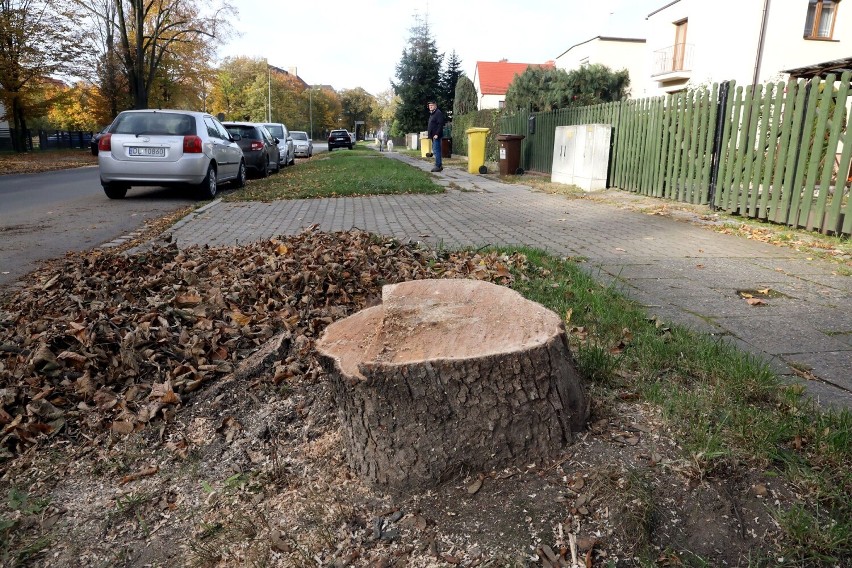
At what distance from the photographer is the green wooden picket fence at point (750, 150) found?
24.5 ft

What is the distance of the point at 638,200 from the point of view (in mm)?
11672

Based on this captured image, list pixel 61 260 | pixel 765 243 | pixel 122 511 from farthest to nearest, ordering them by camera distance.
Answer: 1. pixel 765 243
2. pixel 61 260
3. pixel 122 511

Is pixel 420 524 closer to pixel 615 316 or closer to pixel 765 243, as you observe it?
pixel 615 316

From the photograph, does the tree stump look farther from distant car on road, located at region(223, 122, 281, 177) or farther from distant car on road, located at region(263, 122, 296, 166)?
distant car on road, located at region(263, 122, 296, 166)

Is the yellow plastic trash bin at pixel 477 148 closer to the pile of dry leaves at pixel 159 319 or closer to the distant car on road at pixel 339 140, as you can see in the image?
the pile of dry leaves at pixel 159 319

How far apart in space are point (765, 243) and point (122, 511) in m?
7.45

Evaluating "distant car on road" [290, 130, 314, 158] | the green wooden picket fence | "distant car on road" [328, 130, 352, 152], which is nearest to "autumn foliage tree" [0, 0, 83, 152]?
"distant car on road" [290, 130, 314, 158]

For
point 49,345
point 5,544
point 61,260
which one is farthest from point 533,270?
point 61,260

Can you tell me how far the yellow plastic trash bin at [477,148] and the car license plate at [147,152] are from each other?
34.9ft

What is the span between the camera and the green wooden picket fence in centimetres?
748

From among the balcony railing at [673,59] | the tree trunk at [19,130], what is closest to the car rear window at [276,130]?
the tree trunk at [19,130]

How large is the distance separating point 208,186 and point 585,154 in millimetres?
8404

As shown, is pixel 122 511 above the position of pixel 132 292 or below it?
below

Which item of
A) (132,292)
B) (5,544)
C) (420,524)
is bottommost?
(5,544)
